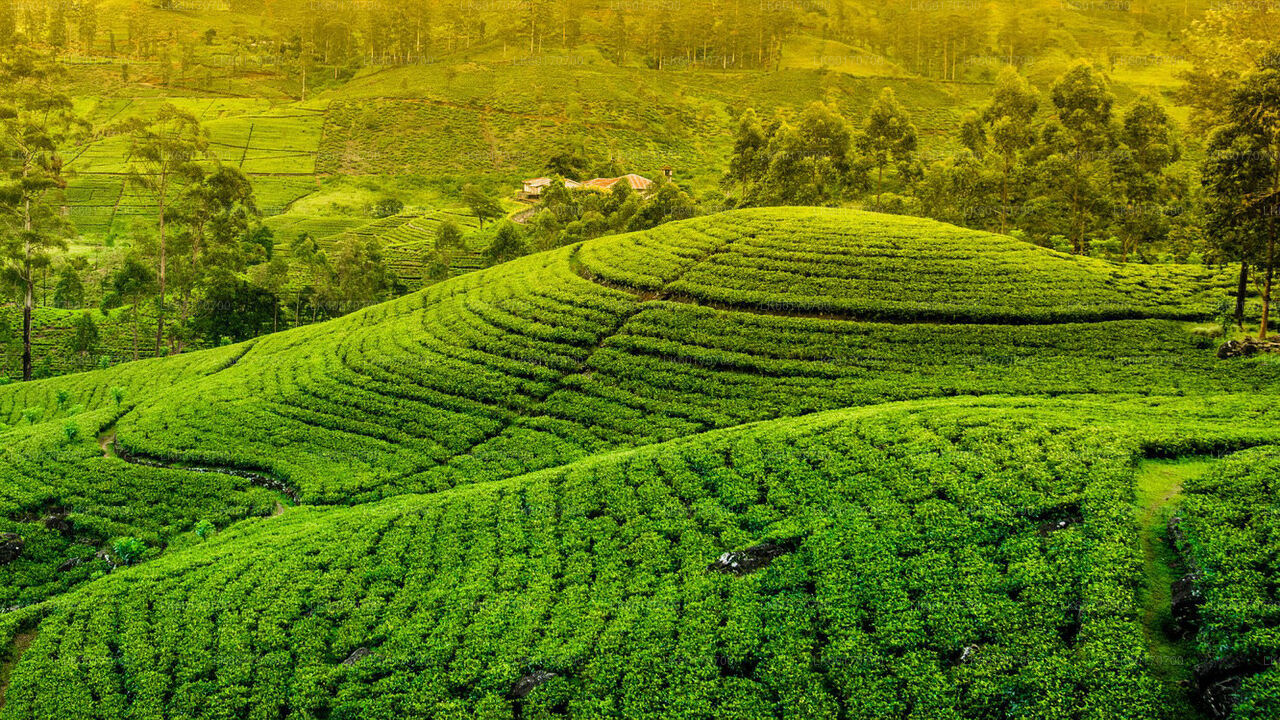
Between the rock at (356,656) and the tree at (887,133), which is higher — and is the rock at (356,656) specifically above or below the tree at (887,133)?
below

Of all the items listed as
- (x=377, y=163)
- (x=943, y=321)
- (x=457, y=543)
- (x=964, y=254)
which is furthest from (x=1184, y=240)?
(x=377, y=163)

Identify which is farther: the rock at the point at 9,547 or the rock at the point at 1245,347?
the rock at the point at 1245,347

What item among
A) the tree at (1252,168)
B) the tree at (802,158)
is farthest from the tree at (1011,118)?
the tree at (1252,168)

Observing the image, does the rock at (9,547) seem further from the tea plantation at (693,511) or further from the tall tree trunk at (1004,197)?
the tall tree trunk at (1004,197)

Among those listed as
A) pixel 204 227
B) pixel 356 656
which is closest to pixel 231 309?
pixel 204 227

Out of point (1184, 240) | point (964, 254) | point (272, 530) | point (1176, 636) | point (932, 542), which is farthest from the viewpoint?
point (1184, 240)

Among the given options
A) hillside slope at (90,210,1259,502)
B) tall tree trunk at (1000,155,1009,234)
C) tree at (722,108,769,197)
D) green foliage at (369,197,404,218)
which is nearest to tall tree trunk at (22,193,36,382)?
hillside slope at (90,210,1259,502)

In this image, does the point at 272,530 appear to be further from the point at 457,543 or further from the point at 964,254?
the point at 964,254
